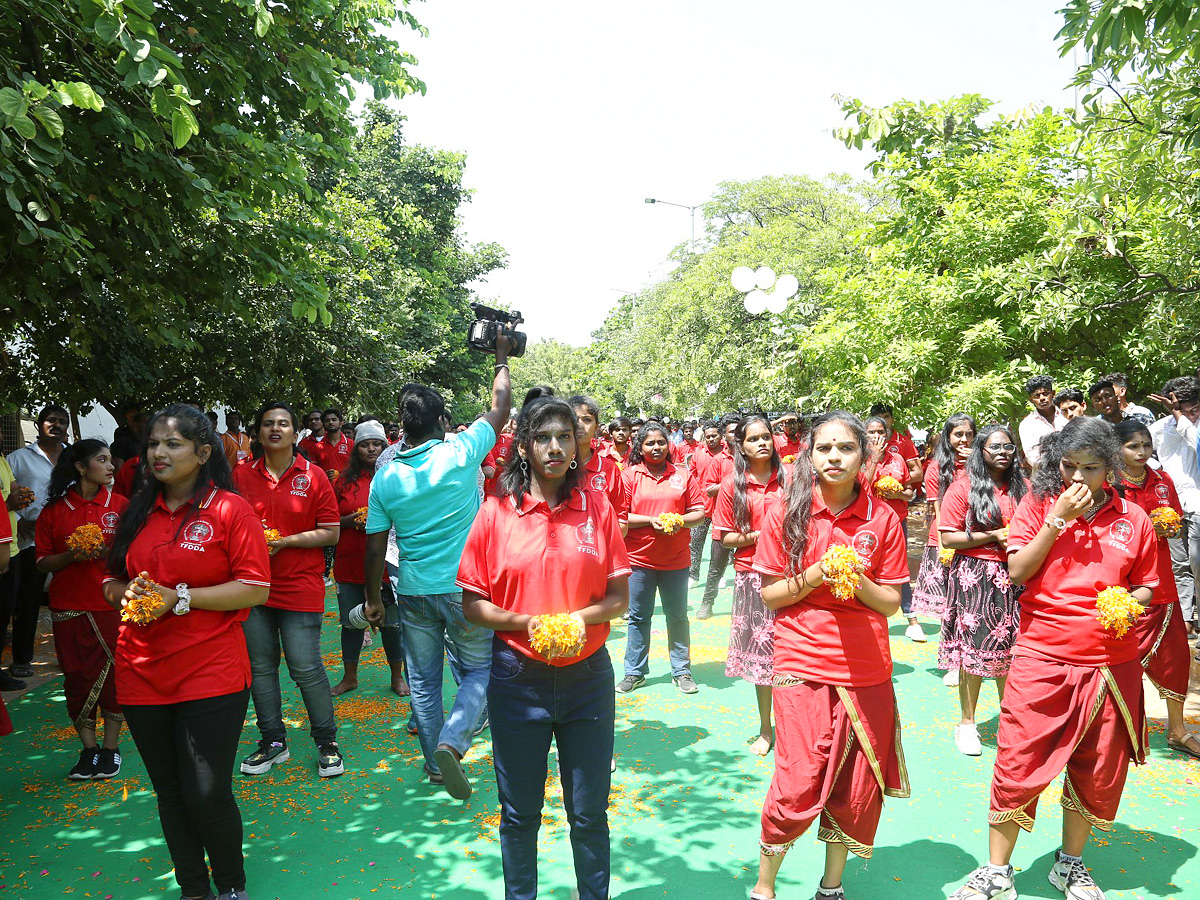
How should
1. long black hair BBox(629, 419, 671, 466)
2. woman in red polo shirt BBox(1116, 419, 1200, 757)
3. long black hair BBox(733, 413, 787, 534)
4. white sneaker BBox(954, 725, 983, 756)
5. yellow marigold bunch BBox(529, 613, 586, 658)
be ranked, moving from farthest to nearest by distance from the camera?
1. long black hair BBox(629, 419, 671, 466)
2. long black hair BBox(733, 413, 787, 534)
3. white sneaker BBox(954, 725, 983, 756)
4. woman in red polo shirt BBox(1116, 419, 1200, 757)
5. yellow marigold bunch BBox(529, 613, 586, 658)

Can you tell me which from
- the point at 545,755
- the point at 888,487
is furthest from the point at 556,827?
the point at 888,487

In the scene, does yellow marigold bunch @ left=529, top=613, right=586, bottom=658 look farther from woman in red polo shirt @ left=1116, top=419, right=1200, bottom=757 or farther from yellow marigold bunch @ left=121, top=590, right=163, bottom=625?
woman in red polo shirt @ left=1116, top=419, right=1200, bottom=757

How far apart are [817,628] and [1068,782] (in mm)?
1424

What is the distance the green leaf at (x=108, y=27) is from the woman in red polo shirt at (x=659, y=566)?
476 centimetres

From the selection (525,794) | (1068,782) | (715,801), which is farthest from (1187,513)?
(525,794)

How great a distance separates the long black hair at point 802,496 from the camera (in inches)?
144

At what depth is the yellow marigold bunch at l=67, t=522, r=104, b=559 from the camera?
5438 millimetres

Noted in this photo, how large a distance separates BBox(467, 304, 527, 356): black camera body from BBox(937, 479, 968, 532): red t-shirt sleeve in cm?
298

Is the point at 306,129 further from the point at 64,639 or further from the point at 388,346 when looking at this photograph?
the point at 388,346

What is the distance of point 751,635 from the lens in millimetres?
6012

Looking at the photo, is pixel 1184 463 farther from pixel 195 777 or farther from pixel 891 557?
pixel 195 777

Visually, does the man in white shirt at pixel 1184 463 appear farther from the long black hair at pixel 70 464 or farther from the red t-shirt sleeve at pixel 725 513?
the long black hair at pixel 70 464

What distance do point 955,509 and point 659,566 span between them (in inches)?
97.5

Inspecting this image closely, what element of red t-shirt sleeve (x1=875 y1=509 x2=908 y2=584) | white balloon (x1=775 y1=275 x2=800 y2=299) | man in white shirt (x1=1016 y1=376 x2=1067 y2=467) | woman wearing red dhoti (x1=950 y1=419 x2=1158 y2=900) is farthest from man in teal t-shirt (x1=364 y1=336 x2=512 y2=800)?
white balloon (x1=775 y1=275 x2=800 y2=299)
